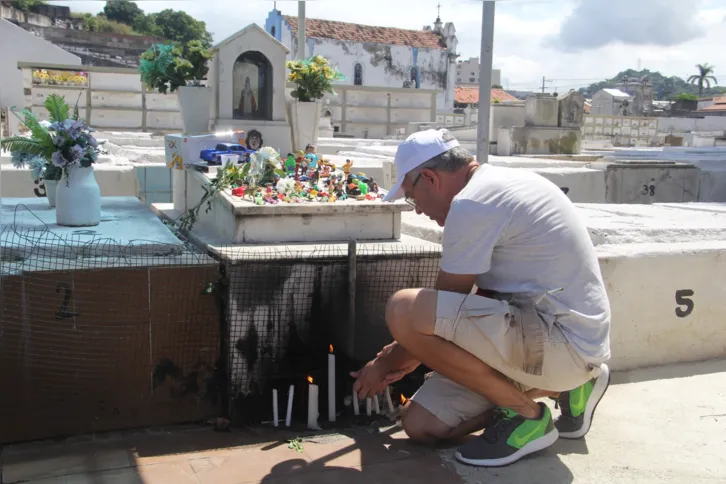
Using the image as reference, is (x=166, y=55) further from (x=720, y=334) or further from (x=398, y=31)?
(x=398, y=31)

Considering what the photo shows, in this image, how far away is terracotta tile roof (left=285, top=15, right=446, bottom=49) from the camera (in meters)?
41.8

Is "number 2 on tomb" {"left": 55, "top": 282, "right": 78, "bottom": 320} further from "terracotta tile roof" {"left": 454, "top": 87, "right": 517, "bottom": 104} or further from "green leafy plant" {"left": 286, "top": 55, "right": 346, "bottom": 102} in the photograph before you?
"terracotta tile roof" {"left": 454, "top": 87, "right": 517, "bottom": 104}

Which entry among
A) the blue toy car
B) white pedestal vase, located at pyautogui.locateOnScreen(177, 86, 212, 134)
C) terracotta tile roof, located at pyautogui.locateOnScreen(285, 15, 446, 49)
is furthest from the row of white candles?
terracotta tile roof, located at pyautogui.locateOnScreen(285, 15, 446, 49)

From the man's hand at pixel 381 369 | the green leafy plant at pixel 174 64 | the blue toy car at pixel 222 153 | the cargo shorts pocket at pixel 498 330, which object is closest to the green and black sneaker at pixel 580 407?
the cargo shorts pocket at pixel 498 330

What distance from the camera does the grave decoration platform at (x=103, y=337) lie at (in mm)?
3305

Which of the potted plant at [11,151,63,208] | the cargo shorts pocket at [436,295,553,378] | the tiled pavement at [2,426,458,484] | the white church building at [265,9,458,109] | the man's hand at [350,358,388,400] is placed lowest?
the tiled pavement at [2,426,458,484]

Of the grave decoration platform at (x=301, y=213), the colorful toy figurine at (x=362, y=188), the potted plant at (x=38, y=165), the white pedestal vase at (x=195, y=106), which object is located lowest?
the grave decoration platform at (x=301, y=213)

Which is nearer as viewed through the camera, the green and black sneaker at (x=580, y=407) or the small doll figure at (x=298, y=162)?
the green and black sneaker at (x=580, y=407)

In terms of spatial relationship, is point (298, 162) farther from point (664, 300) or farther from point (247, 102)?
point (664, 300)

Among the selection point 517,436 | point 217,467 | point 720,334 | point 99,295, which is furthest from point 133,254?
point 720,334

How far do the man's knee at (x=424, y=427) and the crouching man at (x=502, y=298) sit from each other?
0.49 ft

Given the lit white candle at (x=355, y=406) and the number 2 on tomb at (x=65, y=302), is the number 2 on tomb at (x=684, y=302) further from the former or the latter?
the number 2 on tomb at (x=65, y=302)

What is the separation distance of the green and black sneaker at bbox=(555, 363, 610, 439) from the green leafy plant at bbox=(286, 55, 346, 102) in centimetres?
399

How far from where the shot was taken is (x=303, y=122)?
6398mm
